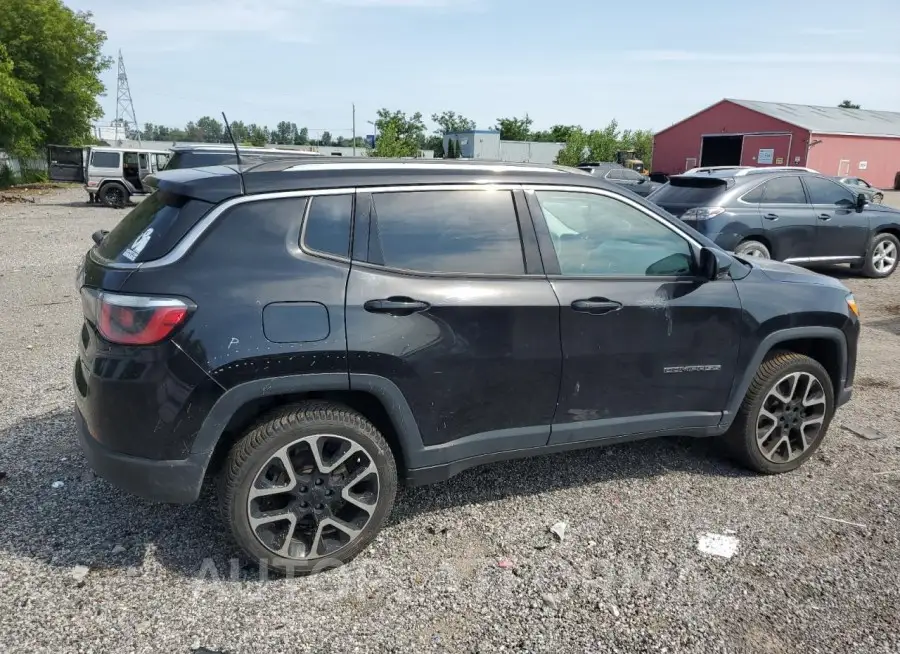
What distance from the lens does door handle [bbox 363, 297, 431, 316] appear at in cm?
299

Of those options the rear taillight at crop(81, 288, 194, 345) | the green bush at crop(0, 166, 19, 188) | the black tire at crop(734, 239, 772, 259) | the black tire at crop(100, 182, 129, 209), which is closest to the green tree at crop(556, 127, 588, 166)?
the green bush at crop(0, 166, 19, 188)

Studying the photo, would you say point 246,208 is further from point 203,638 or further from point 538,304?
point 203,638

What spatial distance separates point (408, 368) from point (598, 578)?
4.15 ft

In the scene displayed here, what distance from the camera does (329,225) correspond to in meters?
3.05

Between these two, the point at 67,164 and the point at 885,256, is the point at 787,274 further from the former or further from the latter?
the point at 67,164

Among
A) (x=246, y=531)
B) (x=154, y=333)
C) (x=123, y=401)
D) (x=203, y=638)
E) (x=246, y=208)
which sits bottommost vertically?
(x=203, y=638)

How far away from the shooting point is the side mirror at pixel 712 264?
11.9 ft

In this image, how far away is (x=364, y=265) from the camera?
10.00 ft

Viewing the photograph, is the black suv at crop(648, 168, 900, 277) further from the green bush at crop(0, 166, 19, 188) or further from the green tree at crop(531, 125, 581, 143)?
the green tree at crop(531, 125, 581, 143)

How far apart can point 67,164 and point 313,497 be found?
27949 mm

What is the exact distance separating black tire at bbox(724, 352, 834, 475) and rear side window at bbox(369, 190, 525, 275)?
1675 millimetres

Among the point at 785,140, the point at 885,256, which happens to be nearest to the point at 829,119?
the point at 785,140

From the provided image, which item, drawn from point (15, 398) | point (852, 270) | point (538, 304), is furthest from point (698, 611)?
point (852, 270)

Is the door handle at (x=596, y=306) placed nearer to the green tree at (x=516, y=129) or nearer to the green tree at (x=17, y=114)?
the green tree at (x=17, y=114)
